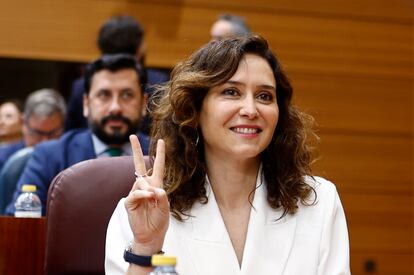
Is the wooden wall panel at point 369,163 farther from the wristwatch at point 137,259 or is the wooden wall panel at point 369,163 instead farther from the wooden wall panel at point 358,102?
the wristwatch at point 137,259

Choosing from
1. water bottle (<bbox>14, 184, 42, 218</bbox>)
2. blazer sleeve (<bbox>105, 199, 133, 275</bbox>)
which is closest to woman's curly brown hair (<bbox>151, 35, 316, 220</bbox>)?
blazer sleeve (<bbox>105, 199, 133, 275</bbox>)

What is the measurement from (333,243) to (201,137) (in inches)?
21.2

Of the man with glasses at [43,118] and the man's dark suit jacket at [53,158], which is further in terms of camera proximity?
the man with glasses at [43,118]

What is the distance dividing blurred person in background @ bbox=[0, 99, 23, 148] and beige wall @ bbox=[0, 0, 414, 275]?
1.12 m

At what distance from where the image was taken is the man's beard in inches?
151

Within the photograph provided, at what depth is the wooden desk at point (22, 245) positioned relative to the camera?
2.86 m

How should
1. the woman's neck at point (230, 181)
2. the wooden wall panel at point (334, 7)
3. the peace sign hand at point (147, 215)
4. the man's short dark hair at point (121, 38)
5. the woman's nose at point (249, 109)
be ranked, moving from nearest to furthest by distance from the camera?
the peace sign hand at point (147, 215) < the woman's nose at point (249, 109) < the woman's neck at point (230, 181) < the man's short dark hair at point (121, 38) < the wooden wall panel at point (334, 7)

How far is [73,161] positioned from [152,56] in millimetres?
2477

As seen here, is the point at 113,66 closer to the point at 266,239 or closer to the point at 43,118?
the point at 43,118

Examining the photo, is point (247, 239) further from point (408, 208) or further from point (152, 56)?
point (408, 208)

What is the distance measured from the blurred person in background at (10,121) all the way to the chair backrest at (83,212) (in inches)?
133

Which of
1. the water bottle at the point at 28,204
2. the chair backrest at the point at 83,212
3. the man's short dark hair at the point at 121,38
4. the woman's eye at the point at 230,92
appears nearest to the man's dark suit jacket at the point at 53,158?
the water bottle at the point at 28,204

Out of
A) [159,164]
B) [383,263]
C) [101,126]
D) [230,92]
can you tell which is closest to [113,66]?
[101,126]

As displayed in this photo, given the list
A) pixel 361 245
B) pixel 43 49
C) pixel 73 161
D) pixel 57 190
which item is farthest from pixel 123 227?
pixel 361 245
